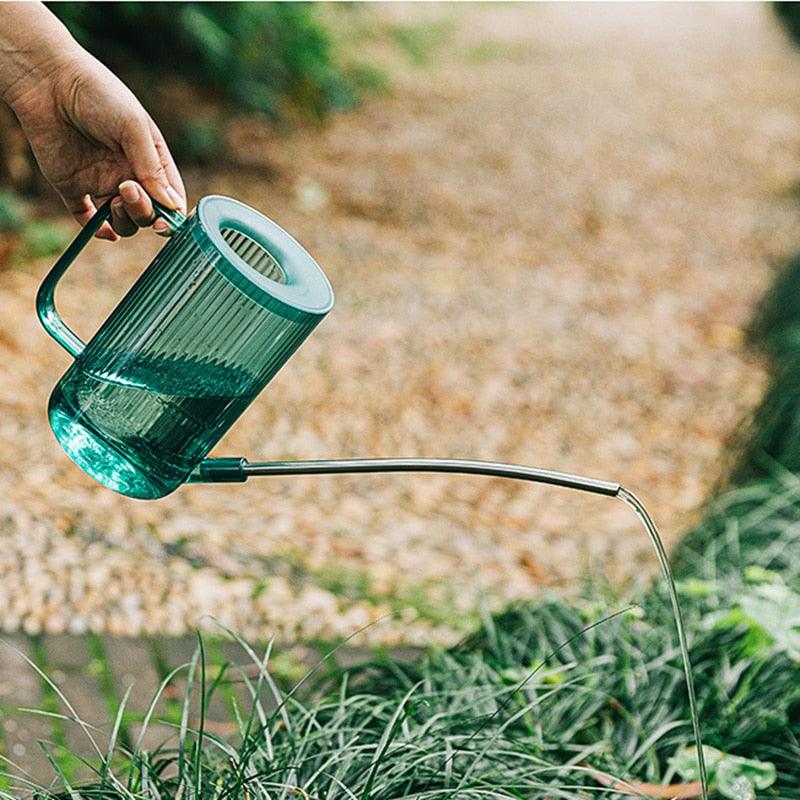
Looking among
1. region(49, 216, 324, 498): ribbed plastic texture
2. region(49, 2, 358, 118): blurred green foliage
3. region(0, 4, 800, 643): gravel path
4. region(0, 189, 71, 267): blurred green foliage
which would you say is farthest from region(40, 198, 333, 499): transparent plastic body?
region(49, 2, 358, 118): blurred green foliage

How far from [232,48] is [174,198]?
5.55 m

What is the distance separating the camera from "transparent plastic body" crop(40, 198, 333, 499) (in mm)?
1531

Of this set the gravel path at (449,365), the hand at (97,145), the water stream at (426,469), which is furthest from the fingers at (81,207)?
the gravel path at (449,365)

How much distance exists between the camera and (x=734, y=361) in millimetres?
5383

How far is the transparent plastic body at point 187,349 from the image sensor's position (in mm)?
1531

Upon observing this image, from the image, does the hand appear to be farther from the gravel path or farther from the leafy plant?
the leafy plant

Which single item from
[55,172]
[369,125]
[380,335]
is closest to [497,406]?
[380,335]

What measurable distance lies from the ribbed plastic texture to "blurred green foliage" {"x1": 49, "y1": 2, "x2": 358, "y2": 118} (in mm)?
4350

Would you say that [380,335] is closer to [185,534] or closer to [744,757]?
[185,534]

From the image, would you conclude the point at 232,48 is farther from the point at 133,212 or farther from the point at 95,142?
the point at 133,212

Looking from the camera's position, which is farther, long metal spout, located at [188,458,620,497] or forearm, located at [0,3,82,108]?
forearm, located at [0,3,82,108]

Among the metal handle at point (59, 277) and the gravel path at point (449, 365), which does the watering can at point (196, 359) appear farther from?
the gravel path at point (449, 365)

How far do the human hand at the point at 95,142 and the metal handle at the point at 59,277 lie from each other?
17mm

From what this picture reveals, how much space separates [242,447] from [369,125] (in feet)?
14.6
